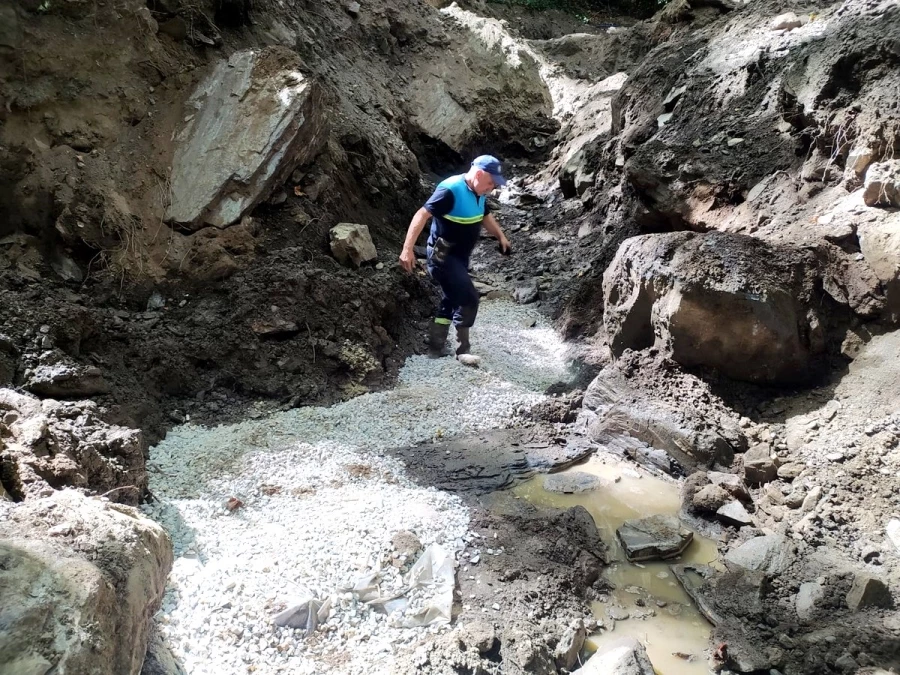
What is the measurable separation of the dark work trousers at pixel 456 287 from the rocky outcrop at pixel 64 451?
282 cm

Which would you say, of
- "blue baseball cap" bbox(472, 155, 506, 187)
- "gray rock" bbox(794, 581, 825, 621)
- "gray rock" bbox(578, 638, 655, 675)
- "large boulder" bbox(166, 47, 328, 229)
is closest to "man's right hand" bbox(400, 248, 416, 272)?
"blue baseball cap" bbox(472, 155, 506, 187)

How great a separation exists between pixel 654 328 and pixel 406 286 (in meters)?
2.54

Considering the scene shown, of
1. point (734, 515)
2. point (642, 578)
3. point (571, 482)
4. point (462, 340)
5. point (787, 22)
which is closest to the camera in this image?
point (642, 578)

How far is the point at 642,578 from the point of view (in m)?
3.09

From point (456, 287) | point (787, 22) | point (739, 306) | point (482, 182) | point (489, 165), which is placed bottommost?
point (456, 287)

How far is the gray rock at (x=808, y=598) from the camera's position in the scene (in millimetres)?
2727

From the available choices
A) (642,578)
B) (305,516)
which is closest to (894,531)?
(642,578)

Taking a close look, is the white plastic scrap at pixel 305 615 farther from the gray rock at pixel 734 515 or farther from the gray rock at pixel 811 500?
the gray rock at pixel 811 500

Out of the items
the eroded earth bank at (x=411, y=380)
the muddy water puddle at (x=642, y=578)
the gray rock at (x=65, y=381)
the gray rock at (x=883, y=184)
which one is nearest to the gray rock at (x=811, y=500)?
the eroded earth bank at (x=411, y=380)

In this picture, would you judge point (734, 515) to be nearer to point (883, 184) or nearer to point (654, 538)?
point (654, 538)

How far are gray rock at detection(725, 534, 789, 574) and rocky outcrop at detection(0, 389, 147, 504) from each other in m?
3.05

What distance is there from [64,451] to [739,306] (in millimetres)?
3966

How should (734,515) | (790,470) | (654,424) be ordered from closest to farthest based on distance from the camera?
(734,515), (790,470), (654,424)

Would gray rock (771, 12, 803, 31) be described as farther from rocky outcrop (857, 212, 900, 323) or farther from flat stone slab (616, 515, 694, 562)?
flat stone slab (616, 515, 694, 562)
